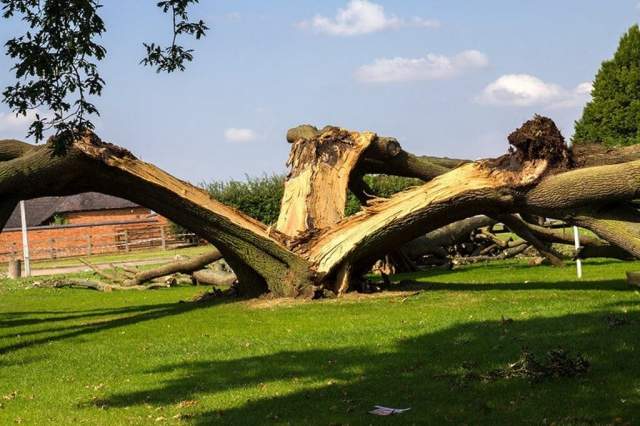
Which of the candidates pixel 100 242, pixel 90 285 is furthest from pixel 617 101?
pixel 100 242

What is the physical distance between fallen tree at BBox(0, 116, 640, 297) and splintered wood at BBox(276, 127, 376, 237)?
0.06 ft

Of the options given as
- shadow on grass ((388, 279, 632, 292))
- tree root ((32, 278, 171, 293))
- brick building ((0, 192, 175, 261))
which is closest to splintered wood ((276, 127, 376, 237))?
shadow on grass ((388, 279, 632, 292))

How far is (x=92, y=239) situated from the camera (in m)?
57.5

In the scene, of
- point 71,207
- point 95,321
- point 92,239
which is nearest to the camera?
point 95,321

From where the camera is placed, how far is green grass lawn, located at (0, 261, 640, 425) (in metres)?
7.54

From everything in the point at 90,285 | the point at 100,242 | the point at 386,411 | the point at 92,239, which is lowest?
the point at 386,411

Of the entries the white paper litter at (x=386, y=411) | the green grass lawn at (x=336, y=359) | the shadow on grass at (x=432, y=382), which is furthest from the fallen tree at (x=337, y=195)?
the white paper litter at (x=386, y=411)

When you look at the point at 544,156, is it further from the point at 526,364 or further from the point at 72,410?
the point at 72,410

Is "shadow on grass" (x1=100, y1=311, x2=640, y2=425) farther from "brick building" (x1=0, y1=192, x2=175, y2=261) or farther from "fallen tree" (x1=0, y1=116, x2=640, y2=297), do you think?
"brick building" (x1=0, y1=192, x2=175, y2=261)

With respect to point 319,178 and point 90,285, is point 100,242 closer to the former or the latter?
point 90,285

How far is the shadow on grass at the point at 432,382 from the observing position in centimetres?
718

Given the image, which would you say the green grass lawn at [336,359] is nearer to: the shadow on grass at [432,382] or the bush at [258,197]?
the shadow on grass at [432,382]

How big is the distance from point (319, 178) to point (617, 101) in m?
30.8

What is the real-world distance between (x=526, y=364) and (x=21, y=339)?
8.71 meters
